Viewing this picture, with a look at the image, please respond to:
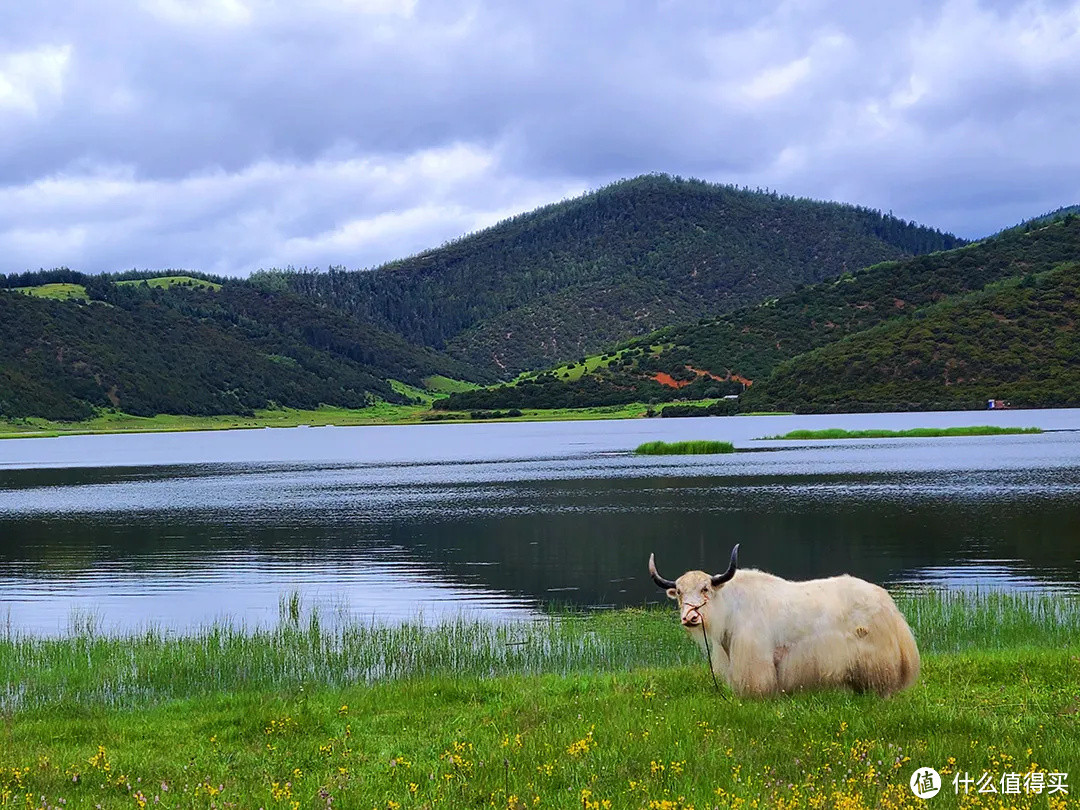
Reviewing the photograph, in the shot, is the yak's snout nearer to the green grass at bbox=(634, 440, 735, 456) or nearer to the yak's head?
the yak's head

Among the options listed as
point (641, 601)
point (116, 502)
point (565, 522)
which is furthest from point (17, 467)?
point (641, 601)

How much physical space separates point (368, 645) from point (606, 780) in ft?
45.2

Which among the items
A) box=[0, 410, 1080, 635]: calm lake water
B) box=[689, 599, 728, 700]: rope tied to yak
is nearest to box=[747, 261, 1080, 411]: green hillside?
box=[0, 410, 1080, 635]: calm lake water

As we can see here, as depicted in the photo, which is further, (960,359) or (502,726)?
(960,359)

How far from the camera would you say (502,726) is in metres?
14.3

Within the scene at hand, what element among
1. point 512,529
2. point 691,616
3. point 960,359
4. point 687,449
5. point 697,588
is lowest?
point 512,529

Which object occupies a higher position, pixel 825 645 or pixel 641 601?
pixel 825 645

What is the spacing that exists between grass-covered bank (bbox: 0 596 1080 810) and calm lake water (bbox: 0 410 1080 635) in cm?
800

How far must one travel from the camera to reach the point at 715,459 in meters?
92.9

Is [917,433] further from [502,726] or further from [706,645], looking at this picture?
[502,726]

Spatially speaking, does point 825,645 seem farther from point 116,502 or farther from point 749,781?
point 116,502

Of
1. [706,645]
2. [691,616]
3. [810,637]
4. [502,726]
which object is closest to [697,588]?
[691,616]

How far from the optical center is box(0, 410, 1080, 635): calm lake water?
1369 inches

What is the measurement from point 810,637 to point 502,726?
419 cm
